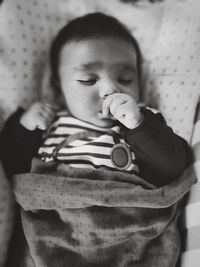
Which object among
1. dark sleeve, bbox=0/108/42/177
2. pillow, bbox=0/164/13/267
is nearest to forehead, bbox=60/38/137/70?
dark sleeve, bbox=0/108/42/177

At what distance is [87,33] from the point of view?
42.9 inches

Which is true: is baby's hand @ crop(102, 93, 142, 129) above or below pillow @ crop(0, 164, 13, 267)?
above

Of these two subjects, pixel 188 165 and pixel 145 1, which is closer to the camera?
pixel 188 165

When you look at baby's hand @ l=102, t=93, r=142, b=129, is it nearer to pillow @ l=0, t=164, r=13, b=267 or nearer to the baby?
the baby

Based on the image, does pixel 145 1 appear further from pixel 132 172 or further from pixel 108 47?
pixel 132 172

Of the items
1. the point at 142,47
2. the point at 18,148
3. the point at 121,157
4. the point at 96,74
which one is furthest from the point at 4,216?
the point at 142,47

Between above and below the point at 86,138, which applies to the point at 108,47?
above

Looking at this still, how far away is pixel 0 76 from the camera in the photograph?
1.12m

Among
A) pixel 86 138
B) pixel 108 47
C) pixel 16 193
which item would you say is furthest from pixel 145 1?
pixel 16 193

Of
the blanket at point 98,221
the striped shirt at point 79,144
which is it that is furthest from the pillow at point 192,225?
the striped shirt at point 79,144

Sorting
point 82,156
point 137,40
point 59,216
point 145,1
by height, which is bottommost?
point 59,216

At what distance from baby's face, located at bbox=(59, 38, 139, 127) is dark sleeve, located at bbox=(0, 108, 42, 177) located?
14cm

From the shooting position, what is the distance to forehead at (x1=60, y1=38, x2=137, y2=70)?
41.9 inches

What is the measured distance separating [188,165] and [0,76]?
53cm
